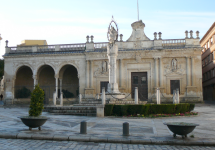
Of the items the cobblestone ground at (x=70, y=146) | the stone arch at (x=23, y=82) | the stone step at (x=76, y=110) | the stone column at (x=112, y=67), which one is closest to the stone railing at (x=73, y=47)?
the stone arch at (x=23, y=82)

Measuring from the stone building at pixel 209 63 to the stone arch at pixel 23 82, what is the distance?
30071 mm

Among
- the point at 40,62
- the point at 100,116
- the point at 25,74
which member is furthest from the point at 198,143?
the point at 25,74

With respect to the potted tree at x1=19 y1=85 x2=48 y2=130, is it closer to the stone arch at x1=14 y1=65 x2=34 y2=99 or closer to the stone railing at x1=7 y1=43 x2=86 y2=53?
the stone railing at x1=7 y1=43 x2=86 y2=53

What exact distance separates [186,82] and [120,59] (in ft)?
30.2

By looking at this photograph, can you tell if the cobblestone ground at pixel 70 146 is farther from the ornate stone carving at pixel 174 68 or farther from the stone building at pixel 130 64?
the ornate stone carving at pixel 174 68

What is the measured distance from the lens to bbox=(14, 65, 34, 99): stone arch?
34719mm

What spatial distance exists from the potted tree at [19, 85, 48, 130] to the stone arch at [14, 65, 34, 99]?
25714 mm

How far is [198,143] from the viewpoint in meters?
7.40

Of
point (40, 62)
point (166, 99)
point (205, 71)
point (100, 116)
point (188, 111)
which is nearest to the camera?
point (100, 116)

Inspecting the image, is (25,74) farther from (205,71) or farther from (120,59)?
(205,71)

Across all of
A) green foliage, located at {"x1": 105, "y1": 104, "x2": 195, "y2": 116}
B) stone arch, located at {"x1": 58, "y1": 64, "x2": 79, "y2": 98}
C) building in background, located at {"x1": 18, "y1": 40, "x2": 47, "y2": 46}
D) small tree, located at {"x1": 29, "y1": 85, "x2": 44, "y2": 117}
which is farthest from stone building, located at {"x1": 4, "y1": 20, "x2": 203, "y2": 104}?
small tree, located at {"x1": 29, "y1": 85, "x2": 44, "y2": 117}

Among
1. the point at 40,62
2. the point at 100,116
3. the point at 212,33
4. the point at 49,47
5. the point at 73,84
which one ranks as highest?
the point at 212,33

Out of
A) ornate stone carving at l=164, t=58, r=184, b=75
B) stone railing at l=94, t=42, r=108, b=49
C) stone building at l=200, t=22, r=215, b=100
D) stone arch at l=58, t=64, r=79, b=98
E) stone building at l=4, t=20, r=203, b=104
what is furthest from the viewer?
stone building at l=200, t=22, r=215, b=100

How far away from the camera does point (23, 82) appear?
3691 cm
